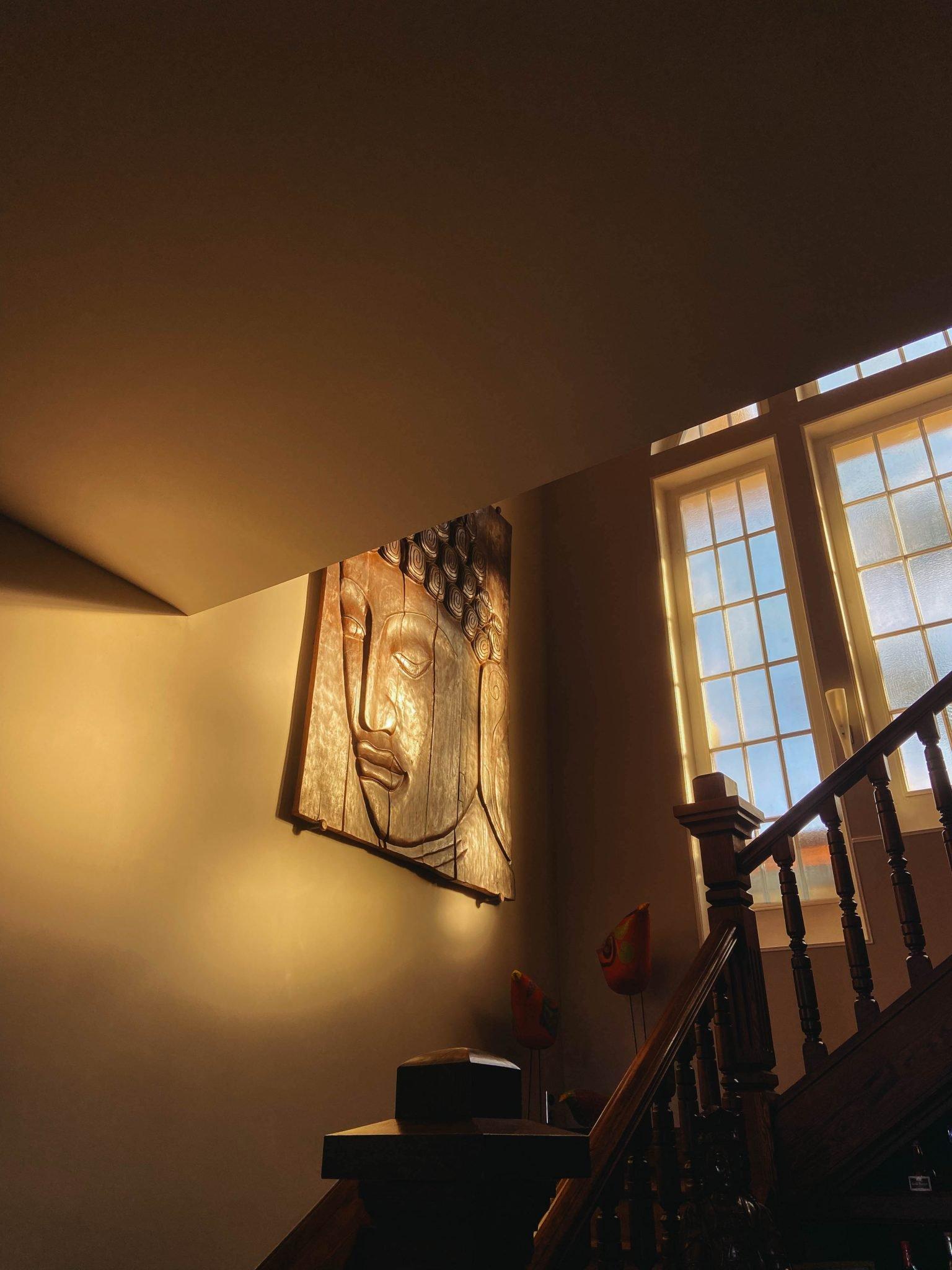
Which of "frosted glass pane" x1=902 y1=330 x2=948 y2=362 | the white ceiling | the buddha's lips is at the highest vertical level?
"frosted glass pane" x1=902 y1=330 x2=948 y2=362

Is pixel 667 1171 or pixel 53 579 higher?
pixel 53 579

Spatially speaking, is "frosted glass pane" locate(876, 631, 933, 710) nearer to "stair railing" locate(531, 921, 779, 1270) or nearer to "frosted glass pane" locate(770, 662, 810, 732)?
"frosted glass pane" locate(770, 662, 810, 732)

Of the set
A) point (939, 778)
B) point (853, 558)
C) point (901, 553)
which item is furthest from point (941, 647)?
point (939, 778)

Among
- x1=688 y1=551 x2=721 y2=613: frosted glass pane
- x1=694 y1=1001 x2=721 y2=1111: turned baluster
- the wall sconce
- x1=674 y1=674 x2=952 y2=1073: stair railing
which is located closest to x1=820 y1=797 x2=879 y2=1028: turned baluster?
x1=674 y1=674 x2=952 y2=1073: stair railing

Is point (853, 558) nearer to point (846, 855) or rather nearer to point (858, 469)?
point (858, 469)

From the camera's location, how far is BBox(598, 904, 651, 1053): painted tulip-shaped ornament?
159 inches

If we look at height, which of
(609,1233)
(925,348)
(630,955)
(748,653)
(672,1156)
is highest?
→ (925,348)

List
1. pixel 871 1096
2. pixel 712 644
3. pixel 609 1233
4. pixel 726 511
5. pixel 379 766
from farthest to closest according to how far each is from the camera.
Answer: pixel 726 511 → pixel 712 644 → pixel 379 766 → pixel 871 1096 → pixel 609 1233

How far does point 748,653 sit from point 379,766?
2.36 meters

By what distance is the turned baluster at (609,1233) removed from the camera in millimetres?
1735

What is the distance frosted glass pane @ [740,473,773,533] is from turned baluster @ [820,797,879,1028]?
2.70 metres

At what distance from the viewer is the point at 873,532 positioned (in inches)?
187

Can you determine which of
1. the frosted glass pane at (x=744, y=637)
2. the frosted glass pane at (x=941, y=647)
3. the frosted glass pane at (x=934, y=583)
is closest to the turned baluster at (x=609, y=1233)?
the frosted glass pane at (x=941, y=647)

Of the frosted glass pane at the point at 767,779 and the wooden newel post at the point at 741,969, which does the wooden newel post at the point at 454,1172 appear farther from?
the frosted glass pane at the point at 767,779
